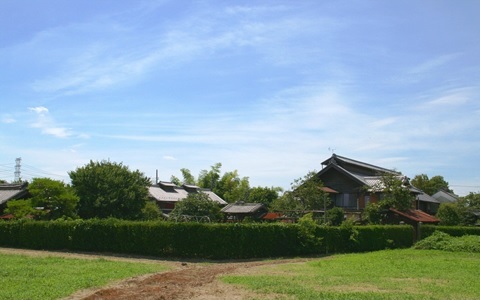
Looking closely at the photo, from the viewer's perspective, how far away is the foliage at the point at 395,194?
144 feet

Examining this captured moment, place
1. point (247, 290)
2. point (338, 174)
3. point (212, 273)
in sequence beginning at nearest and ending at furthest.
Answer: point (247, 290) → point (212, 273) → point (338, 174)

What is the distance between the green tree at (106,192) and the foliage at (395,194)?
2270cm

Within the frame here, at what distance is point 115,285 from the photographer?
1516cm

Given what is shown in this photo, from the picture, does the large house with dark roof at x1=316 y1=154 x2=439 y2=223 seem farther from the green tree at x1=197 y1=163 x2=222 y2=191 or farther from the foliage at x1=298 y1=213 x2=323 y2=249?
the green tree at x1=197 y1=163 x2=222 y2=191

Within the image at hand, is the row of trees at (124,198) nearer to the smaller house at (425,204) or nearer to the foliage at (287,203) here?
the foliage at (287,203)

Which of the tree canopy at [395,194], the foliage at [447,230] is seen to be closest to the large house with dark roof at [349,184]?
the tree canopy at [395,194]

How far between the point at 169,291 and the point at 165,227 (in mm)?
13474

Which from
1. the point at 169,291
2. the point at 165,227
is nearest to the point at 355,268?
the point at 169,291

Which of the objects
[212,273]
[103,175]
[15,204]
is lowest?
[212,273]

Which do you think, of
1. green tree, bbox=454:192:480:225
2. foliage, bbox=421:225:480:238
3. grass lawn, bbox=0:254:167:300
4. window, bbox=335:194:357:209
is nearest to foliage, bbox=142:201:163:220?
window, bbox=335:194:357:209

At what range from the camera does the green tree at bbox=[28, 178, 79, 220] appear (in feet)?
121

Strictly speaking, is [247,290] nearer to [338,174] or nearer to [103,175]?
[103,175]

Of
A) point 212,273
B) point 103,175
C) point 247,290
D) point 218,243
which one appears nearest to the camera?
point 247,290

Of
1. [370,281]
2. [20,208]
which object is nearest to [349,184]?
[20,208]
